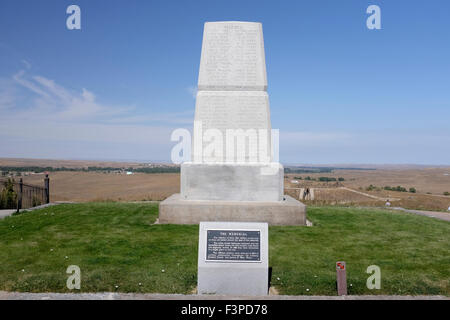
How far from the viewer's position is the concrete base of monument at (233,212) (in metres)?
9.87

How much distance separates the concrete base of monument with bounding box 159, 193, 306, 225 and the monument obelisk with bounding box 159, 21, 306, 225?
5 centimetres

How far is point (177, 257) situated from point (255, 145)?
4911 mm

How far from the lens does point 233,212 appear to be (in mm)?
9891

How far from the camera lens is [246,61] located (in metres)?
11.0

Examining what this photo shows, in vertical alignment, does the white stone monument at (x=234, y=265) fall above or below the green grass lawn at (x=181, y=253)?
above

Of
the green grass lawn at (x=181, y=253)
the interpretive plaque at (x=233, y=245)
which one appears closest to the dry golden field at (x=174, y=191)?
the green grass lawn at (x=181, y=253)

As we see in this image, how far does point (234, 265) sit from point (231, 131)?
19.7 ft

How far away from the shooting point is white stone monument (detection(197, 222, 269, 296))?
5.42 meters

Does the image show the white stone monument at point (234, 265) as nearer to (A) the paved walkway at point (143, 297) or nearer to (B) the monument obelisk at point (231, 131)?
(A) the paved walkway at point (143, 297)

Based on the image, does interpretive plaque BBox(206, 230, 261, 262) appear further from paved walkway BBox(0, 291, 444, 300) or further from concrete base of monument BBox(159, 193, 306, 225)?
concrete base of monument BBox(159, 193, 306, 225)

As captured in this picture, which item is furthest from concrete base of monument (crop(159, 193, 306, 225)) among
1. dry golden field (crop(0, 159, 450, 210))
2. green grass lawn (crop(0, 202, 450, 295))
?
dry golden field (crop(0, 159, 450, 210))

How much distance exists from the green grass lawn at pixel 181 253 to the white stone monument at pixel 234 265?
45 centimetres

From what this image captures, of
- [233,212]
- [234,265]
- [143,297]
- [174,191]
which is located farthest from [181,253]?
[174,191]
